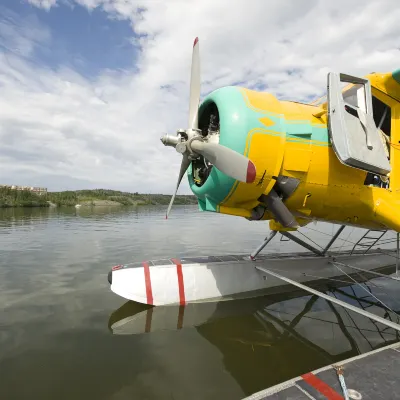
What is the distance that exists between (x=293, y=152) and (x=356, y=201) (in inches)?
59.0

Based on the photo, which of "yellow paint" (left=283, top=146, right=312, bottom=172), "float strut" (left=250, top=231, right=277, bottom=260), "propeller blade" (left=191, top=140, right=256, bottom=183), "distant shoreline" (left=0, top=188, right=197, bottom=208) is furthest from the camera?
"distant shoreline" (left=0, top=188, right=197, bottom=208)

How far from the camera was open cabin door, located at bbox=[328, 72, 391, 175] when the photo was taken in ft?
14.1

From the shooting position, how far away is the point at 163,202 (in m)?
110

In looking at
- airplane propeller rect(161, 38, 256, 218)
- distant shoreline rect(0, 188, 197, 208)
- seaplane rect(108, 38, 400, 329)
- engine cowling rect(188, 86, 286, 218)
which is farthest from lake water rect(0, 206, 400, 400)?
distant shoreline rect(0, 188, 197, 208)

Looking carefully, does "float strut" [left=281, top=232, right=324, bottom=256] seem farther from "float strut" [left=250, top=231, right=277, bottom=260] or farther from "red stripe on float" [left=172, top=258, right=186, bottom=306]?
"red stripe on float" [left=172, top=258, right=186, bottom=306]

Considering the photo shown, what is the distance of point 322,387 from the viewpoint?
282 centimetres

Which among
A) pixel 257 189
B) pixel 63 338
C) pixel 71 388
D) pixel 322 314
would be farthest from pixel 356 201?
pixel 63 338

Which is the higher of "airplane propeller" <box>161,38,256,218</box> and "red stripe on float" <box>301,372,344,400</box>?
"airplane propeller" <box>161,38,256,218</box>

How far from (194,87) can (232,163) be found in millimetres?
2098

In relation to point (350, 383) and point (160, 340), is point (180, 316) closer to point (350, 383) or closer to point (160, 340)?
point (160, 340)

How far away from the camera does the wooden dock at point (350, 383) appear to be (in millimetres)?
2715

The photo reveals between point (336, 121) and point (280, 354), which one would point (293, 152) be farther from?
point (280, 354)

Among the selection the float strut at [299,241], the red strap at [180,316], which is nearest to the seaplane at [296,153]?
the float strut at [299,241]

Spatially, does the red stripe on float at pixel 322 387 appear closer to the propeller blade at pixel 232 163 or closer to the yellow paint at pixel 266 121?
the propeller blade at pixel 232 163
